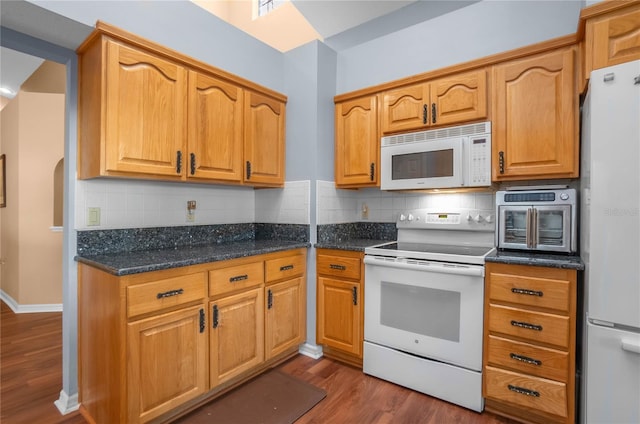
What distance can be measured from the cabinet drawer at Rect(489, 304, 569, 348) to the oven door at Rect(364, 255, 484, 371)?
0.09 metres

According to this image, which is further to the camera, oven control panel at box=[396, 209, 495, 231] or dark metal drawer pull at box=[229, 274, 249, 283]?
oven control panel at box=[396, 209, 495, 231]

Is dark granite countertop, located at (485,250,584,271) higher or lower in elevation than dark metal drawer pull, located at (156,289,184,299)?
higher

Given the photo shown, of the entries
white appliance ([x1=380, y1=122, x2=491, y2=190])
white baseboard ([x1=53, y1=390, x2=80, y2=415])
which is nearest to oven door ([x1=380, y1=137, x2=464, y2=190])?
white appliance ([x1=380, y1=122, x2=491, y2=190])

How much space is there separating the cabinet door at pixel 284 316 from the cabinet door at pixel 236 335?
8 centimetres

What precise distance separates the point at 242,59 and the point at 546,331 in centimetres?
273

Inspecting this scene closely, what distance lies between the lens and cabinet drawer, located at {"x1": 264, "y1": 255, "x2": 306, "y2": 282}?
7.54ft

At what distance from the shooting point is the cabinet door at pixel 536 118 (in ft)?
6.20

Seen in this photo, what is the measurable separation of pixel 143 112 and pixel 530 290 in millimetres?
2424

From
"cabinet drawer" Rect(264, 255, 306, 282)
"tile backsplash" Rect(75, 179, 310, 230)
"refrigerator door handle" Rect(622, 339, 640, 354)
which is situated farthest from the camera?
"cabinet drawer" Rect(264, 255, 306, 282)

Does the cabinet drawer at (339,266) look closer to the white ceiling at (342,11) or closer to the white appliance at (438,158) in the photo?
the white appliance at (438,158)

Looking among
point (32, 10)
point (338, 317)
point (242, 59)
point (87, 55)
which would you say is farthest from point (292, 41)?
point (338, 317)

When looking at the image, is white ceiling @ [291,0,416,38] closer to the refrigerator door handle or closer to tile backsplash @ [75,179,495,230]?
tile backsplash @ [75,179,495,230]

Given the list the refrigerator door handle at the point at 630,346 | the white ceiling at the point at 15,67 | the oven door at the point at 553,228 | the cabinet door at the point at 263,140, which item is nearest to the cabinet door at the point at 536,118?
the oven door at the point at 553,228

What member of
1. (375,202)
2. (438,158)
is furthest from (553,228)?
(375,202)
